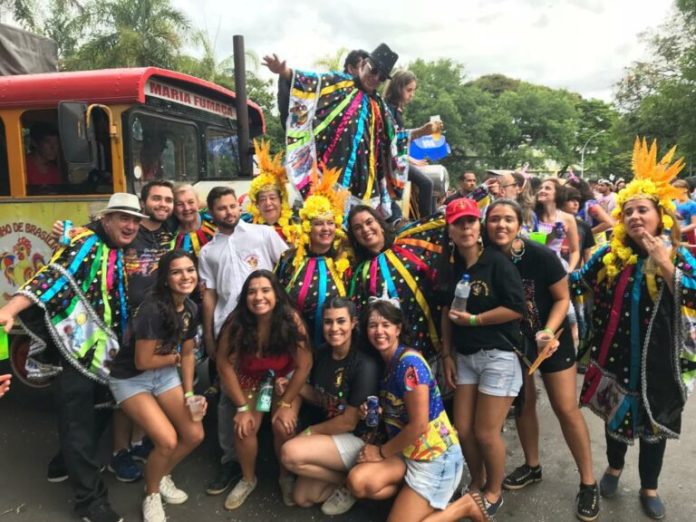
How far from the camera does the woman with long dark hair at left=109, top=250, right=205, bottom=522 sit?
9.32 ft

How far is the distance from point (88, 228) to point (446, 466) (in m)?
2.43

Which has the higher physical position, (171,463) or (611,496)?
(171,463)

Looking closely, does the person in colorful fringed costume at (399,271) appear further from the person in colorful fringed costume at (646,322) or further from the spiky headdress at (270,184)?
the person in colorful fringed costume at (646,322)

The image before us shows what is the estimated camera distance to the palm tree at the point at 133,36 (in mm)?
16859

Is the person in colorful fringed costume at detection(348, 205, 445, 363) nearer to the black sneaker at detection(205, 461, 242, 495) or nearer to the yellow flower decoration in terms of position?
the yellow flower decoration

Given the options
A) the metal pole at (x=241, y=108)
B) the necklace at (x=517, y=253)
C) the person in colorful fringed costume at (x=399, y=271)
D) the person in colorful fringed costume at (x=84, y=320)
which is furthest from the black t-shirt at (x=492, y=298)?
the metal pole at (x=241, y=108)

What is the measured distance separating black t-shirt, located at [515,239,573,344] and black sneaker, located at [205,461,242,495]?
194cm

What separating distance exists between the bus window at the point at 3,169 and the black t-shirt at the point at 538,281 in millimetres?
3904

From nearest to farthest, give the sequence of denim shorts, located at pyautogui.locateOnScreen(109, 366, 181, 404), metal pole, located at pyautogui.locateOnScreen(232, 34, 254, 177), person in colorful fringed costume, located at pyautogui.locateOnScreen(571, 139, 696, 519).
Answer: person in colorful fringed costume, located at pyautogui.locateOnScreen(571, 139, 696, 519), denim shorts, located at pyautogui.locateOnScreen(109, 366, 181, 404), metal pole, located at pyautogui.locateOnScreen(232, 34, 254, 177)

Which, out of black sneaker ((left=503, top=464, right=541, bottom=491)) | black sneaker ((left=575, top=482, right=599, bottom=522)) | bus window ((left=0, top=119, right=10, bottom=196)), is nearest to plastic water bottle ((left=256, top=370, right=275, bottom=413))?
black sneaker ((left=503, top=464, right=541, bottom=491))

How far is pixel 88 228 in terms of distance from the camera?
10.3 feet

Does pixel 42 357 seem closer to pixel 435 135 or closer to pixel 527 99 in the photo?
pixel 435 135

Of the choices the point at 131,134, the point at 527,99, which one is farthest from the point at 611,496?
the point at 527,99

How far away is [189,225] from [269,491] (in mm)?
1831
